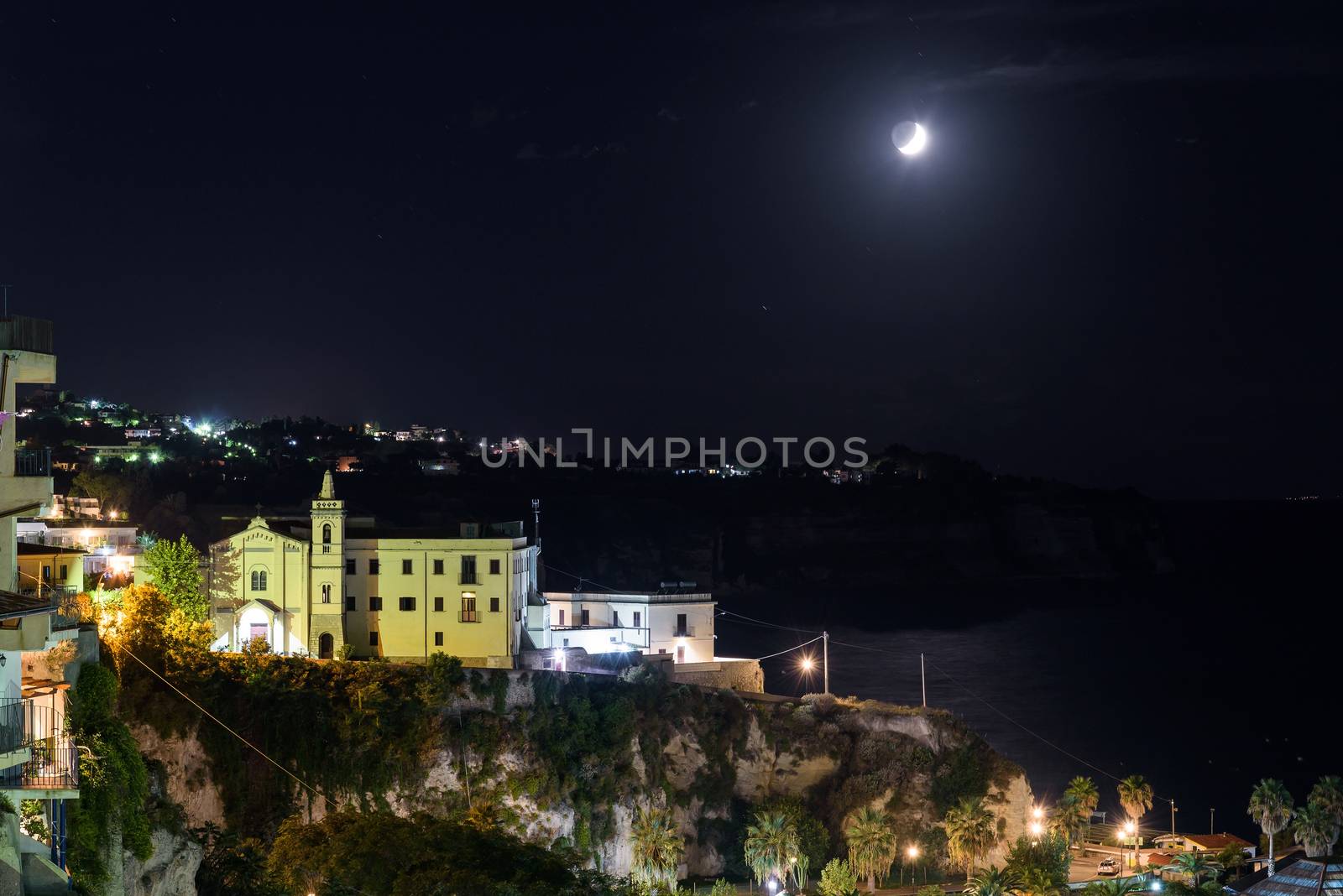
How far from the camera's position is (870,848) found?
149 feet

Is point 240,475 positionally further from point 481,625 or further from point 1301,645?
point 1301,645

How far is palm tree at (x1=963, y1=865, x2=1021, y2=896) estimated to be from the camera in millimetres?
36531

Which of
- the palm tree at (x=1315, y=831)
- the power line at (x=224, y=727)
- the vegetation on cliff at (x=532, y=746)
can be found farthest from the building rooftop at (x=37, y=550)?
the palm tree at (x=1315, y=831)

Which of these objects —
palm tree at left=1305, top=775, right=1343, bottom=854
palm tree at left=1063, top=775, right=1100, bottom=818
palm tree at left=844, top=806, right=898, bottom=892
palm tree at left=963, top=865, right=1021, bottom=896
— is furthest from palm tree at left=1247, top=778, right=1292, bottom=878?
palm tree at left=844, top=806, right=898, bottom=892

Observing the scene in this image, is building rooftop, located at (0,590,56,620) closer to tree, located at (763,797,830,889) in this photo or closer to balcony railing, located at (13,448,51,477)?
balcony railing, located at (13,448,51,477)

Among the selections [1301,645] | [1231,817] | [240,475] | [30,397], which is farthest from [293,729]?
[1301,645]

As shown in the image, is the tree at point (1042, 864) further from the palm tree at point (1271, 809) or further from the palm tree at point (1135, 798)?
the palm tree at point (1271, 809)

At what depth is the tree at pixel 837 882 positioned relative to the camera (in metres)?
39.3

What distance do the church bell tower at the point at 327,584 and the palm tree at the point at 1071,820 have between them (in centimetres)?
2698

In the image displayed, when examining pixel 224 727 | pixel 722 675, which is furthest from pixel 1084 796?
pixel 224 727

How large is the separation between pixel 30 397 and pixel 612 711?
10036cm

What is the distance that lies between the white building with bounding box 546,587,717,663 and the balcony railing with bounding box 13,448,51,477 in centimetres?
3242

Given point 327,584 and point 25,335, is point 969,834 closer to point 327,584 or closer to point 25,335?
point 327,584

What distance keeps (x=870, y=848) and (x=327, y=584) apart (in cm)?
2118
